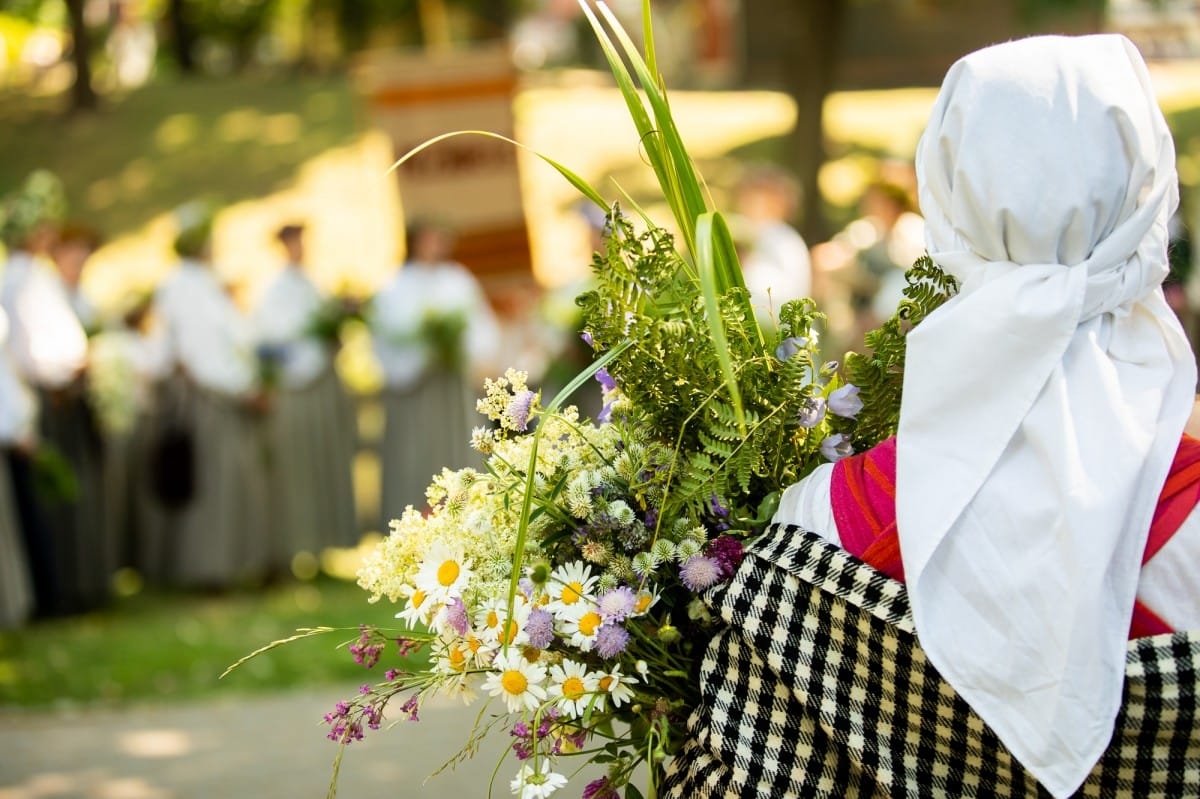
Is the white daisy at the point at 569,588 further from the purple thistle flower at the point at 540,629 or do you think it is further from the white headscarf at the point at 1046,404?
the white headscarf at the point at 1046,404

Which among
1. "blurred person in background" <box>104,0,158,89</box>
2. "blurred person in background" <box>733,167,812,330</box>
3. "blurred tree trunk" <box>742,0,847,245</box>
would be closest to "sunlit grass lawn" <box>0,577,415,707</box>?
"blurred person in background" <box>733,167,812,330</box>

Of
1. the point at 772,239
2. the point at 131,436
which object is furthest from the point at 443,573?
the point at 772,239

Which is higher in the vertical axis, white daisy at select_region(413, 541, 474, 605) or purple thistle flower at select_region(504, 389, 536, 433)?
purple thistle flower at select_region(504, 389, 536, 433)

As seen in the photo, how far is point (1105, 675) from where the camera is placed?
1.35 m

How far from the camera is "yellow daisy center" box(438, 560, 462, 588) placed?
1.70m

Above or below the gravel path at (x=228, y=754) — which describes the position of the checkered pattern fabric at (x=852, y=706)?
above

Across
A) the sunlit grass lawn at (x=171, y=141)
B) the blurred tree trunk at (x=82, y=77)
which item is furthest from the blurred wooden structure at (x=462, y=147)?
the blurred tree trunk at (x=82, y=77)

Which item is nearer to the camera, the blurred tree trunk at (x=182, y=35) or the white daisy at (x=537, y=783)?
the white daisy at (x=537, y=783)

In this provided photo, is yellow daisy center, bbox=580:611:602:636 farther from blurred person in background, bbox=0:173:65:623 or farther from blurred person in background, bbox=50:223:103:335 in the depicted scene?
blurred person in background, bbox=50:223:103:335

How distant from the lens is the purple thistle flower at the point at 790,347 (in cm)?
170

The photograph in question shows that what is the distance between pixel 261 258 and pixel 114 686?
10889 mm

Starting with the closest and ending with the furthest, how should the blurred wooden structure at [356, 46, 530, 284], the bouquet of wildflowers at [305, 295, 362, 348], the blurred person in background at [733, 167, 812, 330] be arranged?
the bouquet of wildflowers at [305, 295, 362, 348]
the blurred person in background at [733, 167, 812, 330]
the blurred wooden structure at [356, 46, 530, 284]

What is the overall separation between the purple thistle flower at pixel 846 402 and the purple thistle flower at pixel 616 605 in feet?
1.13

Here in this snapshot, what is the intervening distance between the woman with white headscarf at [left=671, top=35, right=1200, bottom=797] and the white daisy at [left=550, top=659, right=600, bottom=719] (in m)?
0.24
